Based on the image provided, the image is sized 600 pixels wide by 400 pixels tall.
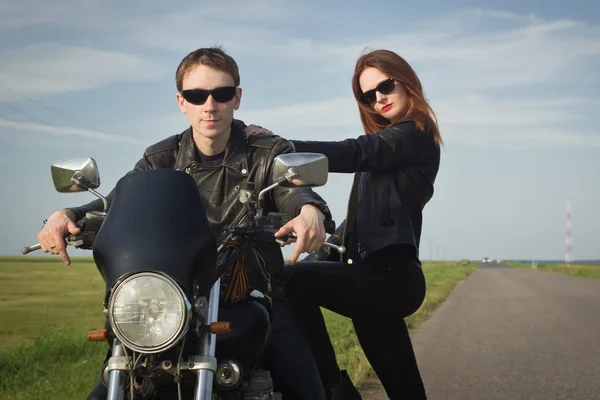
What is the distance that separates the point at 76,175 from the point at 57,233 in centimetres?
21

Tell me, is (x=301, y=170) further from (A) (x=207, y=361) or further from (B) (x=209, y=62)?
(B) (x=209, y=62)

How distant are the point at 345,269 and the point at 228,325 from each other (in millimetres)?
1393

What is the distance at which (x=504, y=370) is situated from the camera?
8.73 metres

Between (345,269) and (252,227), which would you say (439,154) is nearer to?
(345,269)

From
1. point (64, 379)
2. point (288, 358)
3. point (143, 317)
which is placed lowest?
point (64, 379)

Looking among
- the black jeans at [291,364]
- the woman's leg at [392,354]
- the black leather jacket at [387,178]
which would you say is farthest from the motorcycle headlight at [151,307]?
the woman's leg at [392,354]

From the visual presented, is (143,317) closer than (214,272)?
Yes

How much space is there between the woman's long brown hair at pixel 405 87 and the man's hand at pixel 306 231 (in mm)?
1778

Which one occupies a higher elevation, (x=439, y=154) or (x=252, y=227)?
(x=439, y=154)

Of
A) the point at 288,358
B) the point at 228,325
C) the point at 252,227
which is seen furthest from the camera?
the point at 288,358

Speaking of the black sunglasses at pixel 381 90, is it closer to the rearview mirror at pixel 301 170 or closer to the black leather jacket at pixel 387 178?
the black leather jacket at pixel 387 178

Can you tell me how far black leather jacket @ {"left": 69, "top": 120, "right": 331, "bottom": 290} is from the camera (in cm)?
331

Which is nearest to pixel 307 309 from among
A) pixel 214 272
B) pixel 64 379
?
pixel 214 272

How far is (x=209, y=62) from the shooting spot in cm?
352
